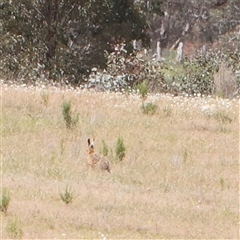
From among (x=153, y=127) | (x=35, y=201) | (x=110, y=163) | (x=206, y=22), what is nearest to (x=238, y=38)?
(x=206, y=22)

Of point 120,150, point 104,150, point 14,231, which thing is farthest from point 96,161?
point 14,231

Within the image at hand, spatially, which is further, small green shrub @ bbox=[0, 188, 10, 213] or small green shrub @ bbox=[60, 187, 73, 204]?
small green shrub @ bbox=[60, 187, 73, 204]

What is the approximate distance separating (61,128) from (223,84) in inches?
285

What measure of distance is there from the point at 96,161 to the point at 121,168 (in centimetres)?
40

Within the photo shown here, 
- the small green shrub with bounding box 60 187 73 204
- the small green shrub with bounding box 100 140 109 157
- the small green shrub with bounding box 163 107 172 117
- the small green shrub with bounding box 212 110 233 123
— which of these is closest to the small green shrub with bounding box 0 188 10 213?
the small green shrub with bounding box 60 187 73 204

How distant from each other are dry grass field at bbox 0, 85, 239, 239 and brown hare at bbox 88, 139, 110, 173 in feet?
0.38

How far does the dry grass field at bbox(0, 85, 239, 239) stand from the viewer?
7.65 metres

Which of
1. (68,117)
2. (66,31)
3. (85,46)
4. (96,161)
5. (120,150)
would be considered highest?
(66,31)

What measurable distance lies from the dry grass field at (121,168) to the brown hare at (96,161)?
11cm

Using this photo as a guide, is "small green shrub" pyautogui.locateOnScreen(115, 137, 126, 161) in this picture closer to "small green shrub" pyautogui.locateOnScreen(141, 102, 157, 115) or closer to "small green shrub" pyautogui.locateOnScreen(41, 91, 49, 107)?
"small green shrub" pyautogui.locateOnScreen(141, 102, 157, 115)

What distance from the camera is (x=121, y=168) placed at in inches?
407

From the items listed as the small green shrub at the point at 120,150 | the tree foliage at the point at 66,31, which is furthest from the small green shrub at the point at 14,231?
the tree foliage at the point at 66,31

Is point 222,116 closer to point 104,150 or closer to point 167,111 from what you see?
point 167,111

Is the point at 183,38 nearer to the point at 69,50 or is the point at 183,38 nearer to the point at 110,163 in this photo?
the point at 69,50
